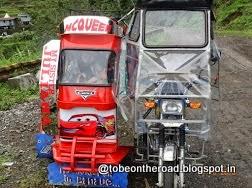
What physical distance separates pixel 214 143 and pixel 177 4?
3207 millimetres

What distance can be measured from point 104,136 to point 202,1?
2.73 meters

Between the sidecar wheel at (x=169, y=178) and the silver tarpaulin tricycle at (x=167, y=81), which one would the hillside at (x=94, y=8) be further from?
the sidecar wheel at (x=169, y=178)

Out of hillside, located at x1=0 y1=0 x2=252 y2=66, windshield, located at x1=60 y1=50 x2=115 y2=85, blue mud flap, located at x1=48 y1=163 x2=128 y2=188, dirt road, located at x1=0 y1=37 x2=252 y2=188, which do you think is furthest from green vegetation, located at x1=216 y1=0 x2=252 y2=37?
blue mud flap, located at x1=48 y1=163 x2=128 y2=188

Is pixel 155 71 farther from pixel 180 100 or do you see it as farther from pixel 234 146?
pixel 234 146

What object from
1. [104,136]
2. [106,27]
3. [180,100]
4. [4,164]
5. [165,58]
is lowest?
[4,164]

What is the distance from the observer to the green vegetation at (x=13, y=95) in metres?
12.6

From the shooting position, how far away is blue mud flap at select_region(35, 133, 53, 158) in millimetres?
8352

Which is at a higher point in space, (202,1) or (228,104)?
(202,1)

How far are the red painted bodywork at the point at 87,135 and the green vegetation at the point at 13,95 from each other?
518 cm

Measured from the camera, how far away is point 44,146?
27.9 feet

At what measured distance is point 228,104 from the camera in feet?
41.1

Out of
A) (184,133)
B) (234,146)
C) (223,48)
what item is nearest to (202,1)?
(184,133)

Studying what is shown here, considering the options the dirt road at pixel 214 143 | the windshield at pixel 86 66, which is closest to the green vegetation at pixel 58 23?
the dirt road at pixel 214 143

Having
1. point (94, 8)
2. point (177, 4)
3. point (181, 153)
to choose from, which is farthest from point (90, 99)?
point (94, 8)
